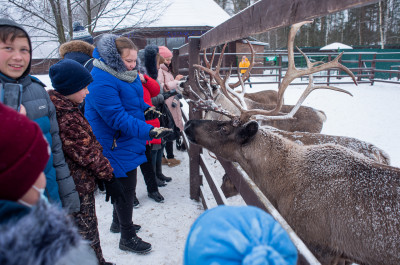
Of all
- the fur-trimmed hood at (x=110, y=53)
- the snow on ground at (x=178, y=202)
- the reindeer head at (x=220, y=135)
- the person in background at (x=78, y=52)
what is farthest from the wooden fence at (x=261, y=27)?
the person in background at (x=78, y=52)

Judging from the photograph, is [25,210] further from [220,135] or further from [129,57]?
[220,135]

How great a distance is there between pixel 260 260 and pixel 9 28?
5.71ft

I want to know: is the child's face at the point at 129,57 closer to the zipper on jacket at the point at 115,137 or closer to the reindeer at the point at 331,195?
the zipper on jacket at the point at 115,137

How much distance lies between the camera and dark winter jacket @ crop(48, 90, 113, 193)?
182 centimetres

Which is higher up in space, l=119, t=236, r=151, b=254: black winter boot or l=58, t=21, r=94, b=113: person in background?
l=58, t=21, r=94, b=113: person in background

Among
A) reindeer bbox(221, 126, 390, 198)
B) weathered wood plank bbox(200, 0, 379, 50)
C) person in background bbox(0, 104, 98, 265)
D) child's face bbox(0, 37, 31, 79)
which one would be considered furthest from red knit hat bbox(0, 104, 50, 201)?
reindeer bbox(221, 126, 390, 198)

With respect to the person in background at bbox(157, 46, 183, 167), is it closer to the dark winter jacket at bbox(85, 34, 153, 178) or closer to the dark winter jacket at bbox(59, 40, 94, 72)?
the dark winter jacket at bbox(59, 40, 94, 72)

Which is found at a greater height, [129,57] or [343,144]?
[129,57]

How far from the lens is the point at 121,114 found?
2336 millimetres

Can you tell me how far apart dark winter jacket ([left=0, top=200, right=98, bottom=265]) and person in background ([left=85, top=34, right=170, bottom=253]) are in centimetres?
164

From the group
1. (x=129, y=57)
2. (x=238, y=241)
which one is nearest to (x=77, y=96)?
(x=129, y=57)

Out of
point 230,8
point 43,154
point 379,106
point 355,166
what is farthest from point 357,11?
point 43,154

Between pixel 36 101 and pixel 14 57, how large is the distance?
27cm

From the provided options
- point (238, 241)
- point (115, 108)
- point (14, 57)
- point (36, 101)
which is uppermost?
point (14, 57)
